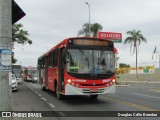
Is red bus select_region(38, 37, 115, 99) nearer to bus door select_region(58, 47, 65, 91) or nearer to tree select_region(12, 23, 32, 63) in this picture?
bus door select_region(58, 47, 65, 91)

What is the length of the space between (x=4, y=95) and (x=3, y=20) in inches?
56.0

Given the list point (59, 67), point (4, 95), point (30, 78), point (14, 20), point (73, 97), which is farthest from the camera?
point (30, 78)

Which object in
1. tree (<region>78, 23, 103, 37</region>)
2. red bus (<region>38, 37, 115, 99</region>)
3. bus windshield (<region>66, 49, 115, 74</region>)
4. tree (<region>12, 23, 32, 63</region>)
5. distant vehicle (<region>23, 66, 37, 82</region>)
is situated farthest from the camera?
tree (<region>78, 23, 103, 37</region>)

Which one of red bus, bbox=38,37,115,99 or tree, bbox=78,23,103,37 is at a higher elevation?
tree, bbox=78,23,103,37

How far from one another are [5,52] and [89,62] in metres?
10.5

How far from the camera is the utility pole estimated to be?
630cm

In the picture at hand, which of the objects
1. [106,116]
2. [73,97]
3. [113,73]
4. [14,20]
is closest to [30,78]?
[73,97]

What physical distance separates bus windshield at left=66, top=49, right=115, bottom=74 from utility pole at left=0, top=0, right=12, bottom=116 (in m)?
10.2

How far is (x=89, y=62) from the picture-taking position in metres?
16.7

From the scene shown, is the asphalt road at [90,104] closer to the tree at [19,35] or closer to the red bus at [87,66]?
the red bus at [87,66]

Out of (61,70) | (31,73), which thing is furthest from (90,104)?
(31,73)

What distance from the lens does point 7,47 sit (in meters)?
6.42

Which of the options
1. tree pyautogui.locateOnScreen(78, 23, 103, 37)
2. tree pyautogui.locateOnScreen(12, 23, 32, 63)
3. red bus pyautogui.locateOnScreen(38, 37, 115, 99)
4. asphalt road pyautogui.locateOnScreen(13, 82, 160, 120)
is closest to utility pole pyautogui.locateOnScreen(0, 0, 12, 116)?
asphalt road pyautogui.locateOnScreen(13, 82, 160, 120)

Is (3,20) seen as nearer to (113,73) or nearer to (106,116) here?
(106,116)
